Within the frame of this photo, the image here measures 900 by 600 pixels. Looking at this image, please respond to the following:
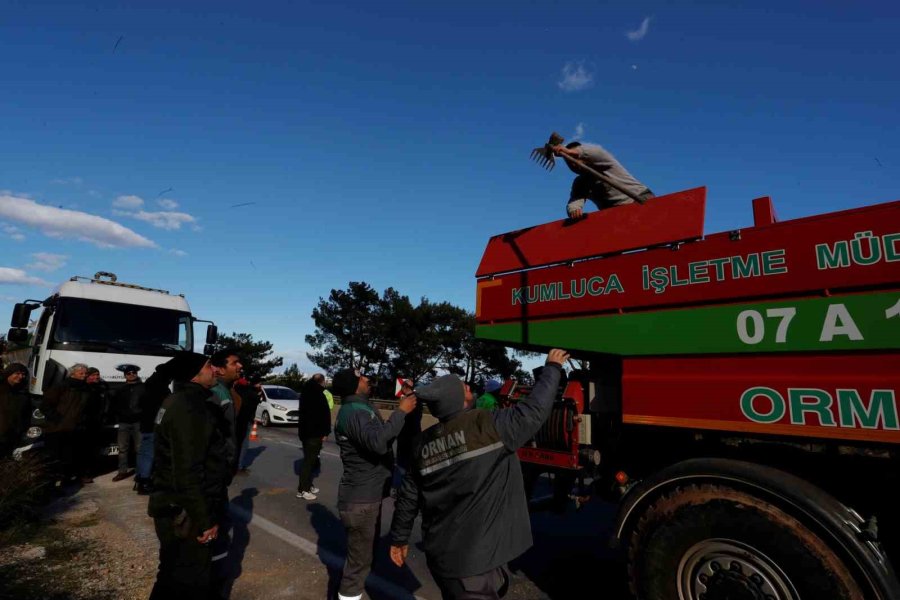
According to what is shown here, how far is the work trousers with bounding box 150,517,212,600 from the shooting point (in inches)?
112

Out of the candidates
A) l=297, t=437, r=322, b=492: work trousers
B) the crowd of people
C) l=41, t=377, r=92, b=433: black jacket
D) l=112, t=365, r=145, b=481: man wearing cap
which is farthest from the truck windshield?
the crowd of people

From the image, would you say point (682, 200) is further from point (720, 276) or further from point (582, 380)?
point (582, 380)

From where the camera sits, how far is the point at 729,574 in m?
2.71

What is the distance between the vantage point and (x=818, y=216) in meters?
2.83

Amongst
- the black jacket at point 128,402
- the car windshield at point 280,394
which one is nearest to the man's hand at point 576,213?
the black jacket at point 128,402

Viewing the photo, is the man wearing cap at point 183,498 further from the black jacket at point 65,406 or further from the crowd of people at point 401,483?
the black jacket at point 65,406

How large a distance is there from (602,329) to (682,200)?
1063 mm

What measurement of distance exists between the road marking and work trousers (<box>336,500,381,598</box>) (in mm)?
560

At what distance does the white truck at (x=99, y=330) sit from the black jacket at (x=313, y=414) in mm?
3172

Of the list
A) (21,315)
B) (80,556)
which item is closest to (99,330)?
(21,315)

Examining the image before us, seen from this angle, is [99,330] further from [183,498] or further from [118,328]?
[183,498]

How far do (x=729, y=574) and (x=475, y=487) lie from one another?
59.8 inches

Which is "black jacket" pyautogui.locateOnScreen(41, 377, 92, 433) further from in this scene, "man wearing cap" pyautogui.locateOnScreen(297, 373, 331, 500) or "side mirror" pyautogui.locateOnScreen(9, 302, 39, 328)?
"man wearing cap" pyautogui.locateOnScreen(297, 373, 331, 500)

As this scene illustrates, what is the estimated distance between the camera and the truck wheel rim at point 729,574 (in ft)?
8.57
